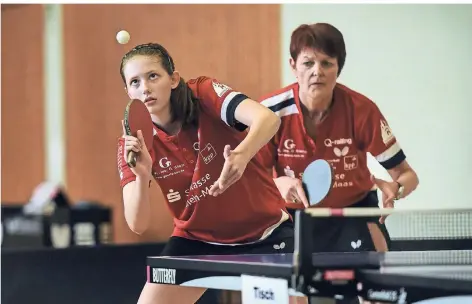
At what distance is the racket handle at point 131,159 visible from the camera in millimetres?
3139

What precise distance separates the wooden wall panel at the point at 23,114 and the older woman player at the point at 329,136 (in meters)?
4.51

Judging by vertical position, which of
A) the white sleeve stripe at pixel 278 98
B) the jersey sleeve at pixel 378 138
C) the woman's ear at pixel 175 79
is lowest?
the jersey sleeve at pixel 378 138

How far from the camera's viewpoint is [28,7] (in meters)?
7.57

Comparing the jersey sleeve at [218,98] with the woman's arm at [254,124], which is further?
the jersey sleeve at [218,98]

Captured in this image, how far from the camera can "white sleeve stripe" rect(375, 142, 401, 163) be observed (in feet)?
12.5

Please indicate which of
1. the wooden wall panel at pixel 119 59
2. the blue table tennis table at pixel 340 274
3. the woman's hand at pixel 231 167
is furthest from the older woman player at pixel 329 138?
the blue table tennis table at pixel 340 274

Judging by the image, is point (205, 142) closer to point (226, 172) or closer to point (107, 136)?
point (226, 172)

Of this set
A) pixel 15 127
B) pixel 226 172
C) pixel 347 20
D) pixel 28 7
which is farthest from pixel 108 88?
pixel 226 172

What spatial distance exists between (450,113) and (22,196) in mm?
5291

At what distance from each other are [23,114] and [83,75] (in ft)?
3.80

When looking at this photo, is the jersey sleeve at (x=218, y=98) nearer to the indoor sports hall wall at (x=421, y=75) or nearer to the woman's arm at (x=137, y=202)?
the woman's arm at (x=137, y=202)

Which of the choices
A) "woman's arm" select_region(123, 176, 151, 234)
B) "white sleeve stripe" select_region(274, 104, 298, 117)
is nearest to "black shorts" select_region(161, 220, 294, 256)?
"woman's arm" select_region(123, 176, 151, 234)

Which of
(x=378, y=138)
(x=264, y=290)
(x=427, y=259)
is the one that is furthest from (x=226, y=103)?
(x=264, y=290)

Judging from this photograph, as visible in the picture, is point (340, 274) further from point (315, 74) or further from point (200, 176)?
point (315, 74)
